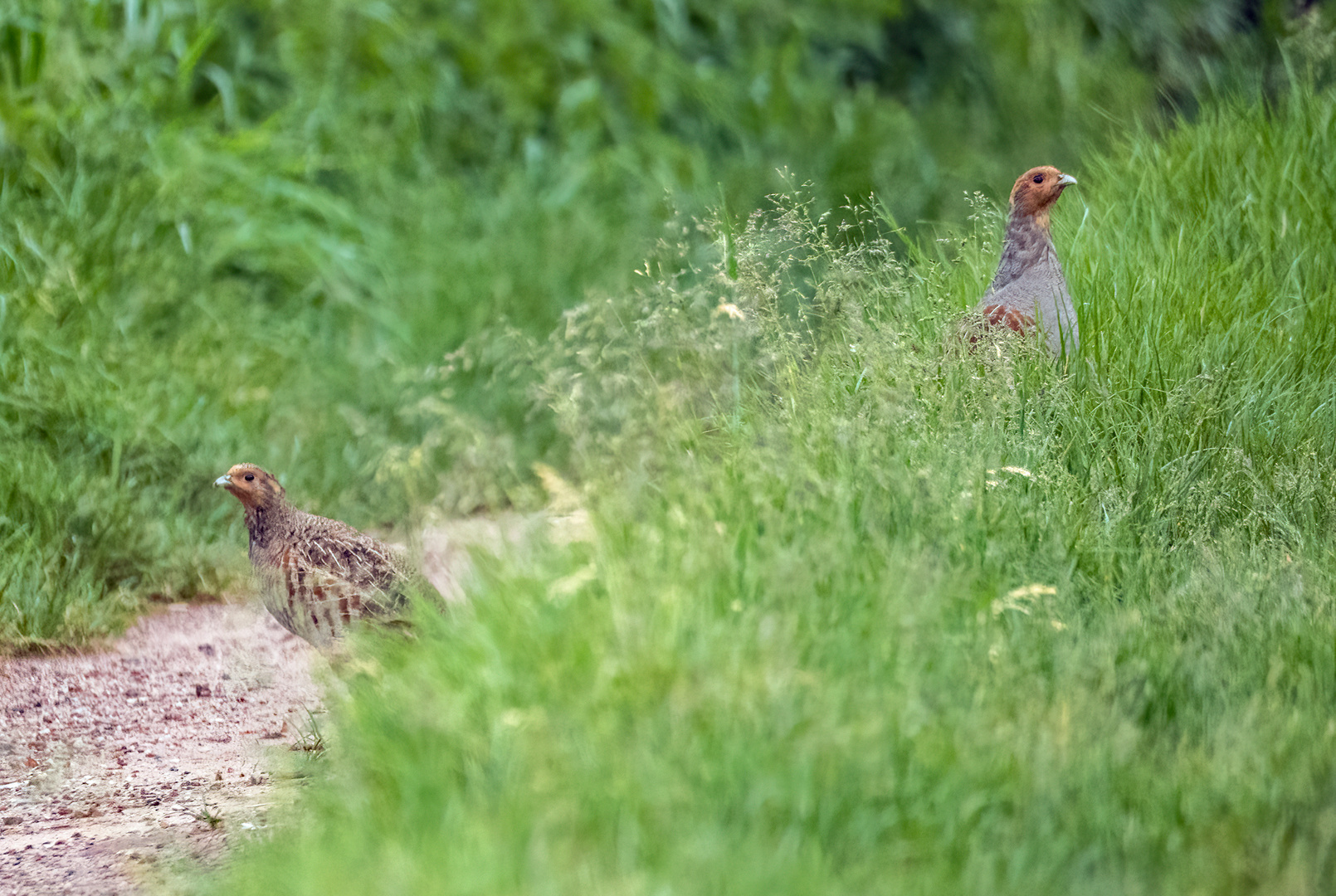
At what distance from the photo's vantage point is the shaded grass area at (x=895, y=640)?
240cm

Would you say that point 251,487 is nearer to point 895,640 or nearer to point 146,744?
point 146,744

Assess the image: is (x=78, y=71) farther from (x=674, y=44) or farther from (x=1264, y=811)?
(x=1264, y=811)

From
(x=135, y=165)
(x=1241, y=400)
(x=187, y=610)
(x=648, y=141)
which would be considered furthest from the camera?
(x=648, y=141)

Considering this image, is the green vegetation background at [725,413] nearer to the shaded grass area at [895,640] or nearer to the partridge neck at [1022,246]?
the shaded grass area at [895,640]

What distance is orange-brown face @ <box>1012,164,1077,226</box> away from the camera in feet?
14.0

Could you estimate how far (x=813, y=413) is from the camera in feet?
12.1

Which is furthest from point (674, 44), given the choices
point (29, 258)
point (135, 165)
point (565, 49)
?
point (29, 258)

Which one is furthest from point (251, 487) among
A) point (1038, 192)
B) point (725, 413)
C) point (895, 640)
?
point (1038, 192)

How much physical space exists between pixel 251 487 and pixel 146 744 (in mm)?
896

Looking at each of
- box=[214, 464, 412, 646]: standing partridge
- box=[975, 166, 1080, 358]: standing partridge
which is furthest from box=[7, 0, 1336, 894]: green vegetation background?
box=[214, 464, 412, 646]: standing partridge

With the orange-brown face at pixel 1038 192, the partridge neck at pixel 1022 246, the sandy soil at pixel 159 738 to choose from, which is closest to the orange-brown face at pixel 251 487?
the sandy soil at pixel 159 738

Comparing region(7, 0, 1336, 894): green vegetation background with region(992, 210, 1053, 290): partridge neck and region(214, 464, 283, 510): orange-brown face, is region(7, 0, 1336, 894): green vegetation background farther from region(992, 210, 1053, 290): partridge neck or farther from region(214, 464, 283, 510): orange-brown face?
region(214, 464, 283, 510): orange-brown face

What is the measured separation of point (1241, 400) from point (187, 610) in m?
3.77

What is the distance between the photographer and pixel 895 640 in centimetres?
281
